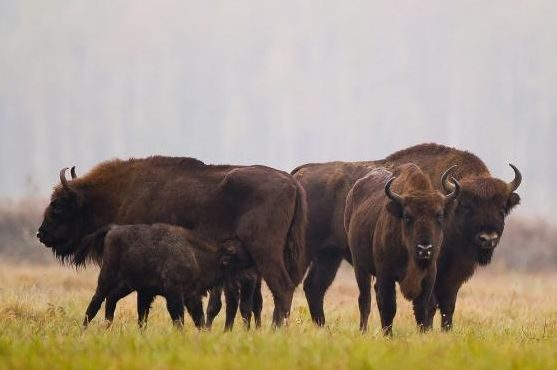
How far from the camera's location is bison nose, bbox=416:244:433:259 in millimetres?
10727

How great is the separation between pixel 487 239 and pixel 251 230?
2.82 meters

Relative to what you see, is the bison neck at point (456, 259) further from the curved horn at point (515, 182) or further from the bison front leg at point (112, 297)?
the bison front leg at point (112, 297)

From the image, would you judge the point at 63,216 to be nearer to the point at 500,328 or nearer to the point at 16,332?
the point at 16,332

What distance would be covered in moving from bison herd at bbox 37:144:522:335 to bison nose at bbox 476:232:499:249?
1 cm

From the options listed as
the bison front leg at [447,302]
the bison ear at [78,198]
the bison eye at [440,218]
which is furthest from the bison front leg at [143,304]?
the bison front leg at [447,302]

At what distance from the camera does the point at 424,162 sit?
14.1 m

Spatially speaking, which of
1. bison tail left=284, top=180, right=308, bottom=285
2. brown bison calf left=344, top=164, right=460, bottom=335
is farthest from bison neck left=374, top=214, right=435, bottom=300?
bison tail left=284, top=180, right=308, bottom=285

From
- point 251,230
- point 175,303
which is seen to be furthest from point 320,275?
point 175,303

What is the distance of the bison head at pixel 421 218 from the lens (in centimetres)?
1084

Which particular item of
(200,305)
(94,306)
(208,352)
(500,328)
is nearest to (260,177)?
(200,305)

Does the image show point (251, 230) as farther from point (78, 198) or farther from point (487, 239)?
point (487, 239)

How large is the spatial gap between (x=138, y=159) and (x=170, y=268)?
253cm

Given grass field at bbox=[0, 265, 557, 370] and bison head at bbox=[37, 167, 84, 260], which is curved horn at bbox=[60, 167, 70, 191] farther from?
grass field at bbox=[0, 265, 557, 370]

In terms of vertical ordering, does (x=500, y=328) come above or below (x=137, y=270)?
below
